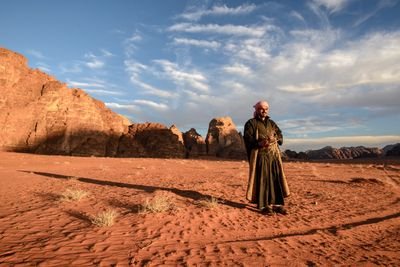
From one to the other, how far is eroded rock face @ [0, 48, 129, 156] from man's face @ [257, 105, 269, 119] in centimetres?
3734

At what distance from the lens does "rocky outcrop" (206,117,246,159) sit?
64938 mm

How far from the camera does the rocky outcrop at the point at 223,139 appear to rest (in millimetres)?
64938

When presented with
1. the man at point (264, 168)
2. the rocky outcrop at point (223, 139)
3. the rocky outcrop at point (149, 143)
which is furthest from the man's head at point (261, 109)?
the rocky outcrop at point (223, 139)

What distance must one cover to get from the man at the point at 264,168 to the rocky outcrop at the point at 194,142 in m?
56.3

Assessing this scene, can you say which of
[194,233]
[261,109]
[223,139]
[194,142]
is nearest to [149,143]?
[194,142]

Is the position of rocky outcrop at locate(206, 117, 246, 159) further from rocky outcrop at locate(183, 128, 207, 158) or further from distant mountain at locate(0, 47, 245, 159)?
distant mountain at locate(0, 47, 245, 159)

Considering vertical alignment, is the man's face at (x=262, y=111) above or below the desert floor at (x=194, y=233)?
above

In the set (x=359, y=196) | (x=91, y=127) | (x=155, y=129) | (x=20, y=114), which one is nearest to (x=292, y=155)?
(x=155, y=129)

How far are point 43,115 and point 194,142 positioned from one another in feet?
110

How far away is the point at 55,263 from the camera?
3787 mm

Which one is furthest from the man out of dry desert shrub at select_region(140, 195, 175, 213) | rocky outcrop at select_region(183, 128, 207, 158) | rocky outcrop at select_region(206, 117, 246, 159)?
rocky outcrop at select_region(183, 128, 207, 158)

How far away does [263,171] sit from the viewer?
679cm

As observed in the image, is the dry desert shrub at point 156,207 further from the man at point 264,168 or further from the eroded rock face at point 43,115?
the eroded rock face at point 43,115

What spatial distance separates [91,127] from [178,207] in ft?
131
